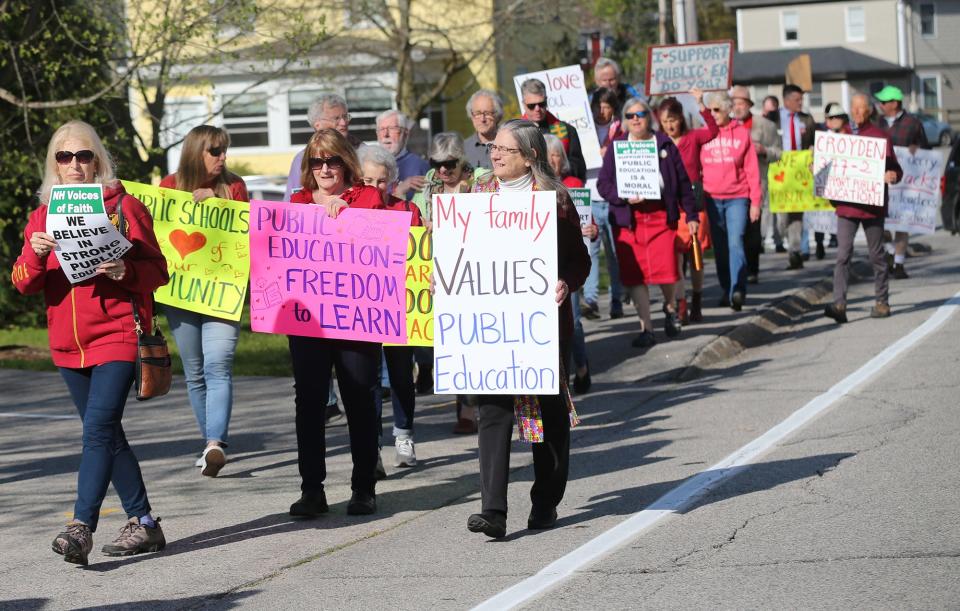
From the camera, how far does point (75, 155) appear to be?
6.82 m

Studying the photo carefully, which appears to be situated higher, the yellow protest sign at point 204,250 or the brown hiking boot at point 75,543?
the yellow protest sign at point 204,250

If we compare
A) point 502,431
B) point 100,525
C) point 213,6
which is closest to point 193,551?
point 100,525

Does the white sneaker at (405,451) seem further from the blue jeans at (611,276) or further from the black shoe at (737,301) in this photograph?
the black shoe at (737,301)

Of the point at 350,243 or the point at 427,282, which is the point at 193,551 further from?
the point at 427,282

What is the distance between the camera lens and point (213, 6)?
1548 centimetres

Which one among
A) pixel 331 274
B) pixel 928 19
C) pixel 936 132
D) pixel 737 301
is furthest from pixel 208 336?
pixel 928 19

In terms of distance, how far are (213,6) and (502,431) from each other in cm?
957

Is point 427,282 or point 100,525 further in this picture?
point 427,282

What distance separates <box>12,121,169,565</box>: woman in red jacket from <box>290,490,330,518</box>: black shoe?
1104 mm

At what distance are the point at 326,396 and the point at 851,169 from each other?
8.10 m

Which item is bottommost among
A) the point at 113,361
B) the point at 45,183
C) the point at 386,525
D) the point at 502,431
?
the point at 386,525

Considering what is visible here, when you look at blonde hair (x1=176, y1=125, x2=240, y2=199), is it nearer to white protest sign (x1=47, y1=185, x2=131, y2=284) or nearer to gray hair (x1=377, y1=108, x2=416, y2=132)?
gray hair (x1=377, y1=108, x2=416, y2=132)

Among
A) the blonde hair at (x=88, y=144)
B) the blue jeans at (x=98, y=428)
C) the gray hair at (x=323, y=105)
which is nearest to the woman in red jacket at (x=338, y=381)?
the blue jeans at (x=98, y=428)

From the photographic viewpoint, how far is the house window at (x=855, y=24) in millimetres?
70875
